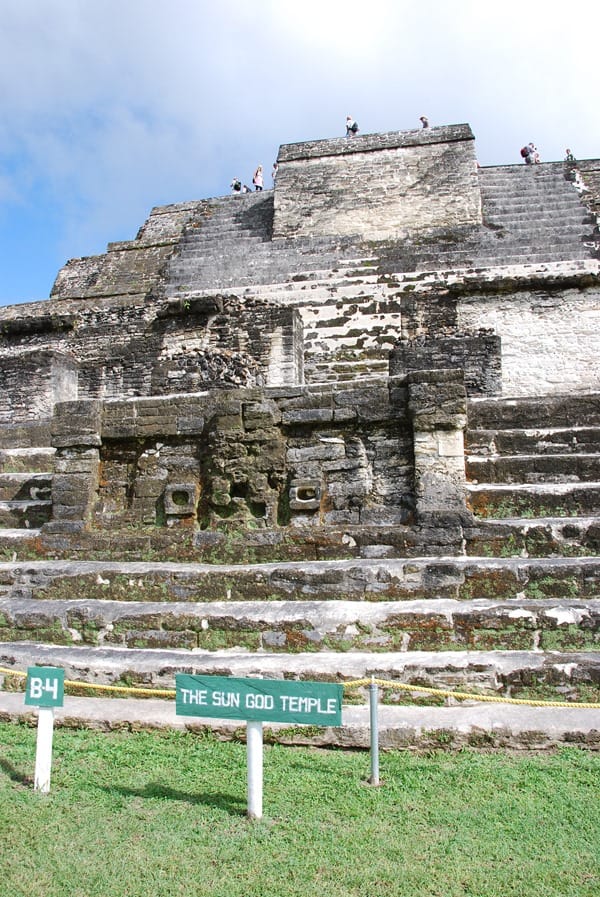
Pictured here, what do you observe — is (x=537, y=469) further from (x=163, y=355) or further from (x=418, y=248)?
(x=418, y=248)

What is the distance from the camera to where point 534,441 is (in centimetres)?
735

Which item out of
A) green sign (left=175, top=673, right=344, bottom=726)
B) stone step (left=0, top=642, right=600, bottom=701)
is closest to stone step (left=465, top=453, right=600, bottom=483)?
stone step (left=0, top=642, right=600, bottom=701)

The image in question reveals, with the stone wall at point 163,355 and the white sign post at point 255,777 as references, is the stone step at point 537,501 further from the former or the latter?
the stone wall at point 163,355

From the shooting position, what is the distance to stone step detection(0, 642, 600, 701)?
4641 millimetres

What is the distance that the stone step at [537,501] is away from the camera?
623 centimetres

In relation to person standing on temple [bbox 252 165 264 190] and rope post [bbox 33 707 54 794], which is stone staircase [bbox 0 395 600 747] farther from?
person standing on temple [bbox 252 165 264 190]

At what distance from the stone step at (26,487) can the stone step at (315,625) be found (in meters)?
2.07

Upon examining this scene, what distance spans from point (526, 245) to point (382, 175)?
4.22 m

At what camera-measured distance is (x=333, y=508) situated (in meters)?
6.40

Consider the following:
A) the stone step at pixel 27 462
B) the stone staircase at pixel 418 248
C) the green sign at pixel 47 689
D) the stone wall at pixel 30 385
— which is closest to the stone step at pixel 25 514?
the stone step at pixel 27 462

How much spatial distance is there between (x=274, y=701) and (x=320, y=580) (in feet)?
7.19

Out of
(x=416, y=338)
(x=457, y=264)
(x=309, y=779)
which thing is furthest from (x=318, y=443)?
(x=457, y=264)

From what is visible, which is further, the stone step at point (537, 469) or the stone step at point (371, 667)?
the stone step at point (537, 469)

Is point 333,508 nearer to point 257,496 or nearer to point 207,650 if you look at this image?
point 257,496
